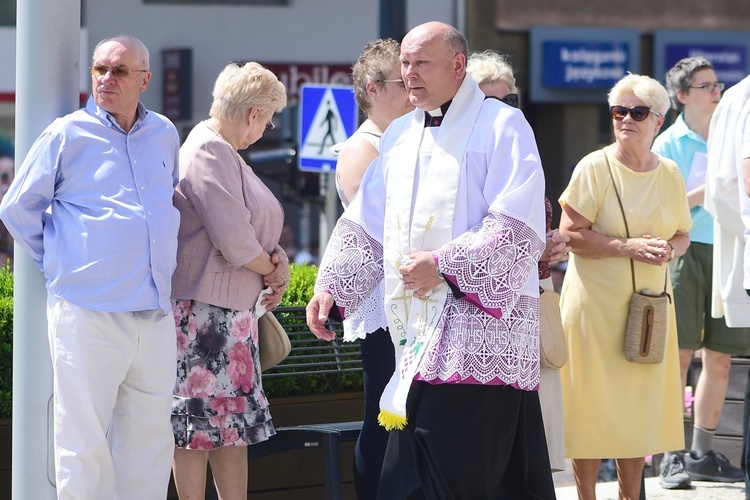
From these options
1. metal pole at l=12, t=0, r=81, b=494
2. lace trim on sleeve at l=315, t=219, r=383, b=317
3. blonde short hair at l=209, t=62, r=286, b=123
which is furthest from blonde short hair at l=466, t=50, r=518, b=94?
metal pole at l=12, t=0, r=81, b=494

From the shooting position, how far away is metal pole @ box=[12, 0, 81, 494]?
4.53 metres

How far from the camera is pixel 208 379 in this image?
4.93 m

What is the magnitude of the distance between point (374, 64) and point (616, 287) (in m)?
1.45

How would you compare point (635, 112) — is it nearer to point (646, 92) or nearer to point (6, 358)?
point (646, 92)

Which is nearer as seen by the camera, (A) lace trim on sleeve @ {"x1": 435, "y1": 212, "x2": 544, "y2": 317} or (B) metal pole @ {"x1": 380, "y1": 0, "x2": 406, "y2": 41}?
(A) lace trim on sleeve @ {"x1": 435, "y1": 212, "x2": 544, "y2": 317}

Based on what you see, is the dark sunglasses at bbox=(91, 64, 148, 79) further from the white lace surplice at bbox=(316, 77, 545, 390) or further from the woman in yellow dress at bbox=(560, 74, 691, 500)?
the woman in yellow dress at bbox=(560, 74, 691, 500)

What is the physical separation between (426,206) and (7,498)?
2368 millimetres

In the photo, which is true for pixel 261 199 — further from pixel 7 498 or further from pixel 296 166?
pixel 296 166

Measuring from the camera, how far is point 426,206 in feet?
13.9

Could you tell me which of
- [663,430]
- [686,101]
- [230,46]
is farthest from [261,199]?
[230,46]

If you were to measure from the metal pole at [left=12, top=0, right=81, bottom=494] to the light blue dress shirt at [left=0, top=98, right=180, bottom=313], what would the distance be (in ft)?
0.41

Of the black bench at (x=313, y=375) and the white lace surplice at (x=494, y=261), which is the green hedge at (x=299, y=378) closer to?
the black bench at (x=313, y=375)

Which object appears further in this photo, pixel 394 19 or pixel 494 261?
pixel 394 19

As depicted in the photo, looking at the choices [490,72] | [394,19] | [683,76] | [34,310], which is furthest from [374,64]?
[394,19]
